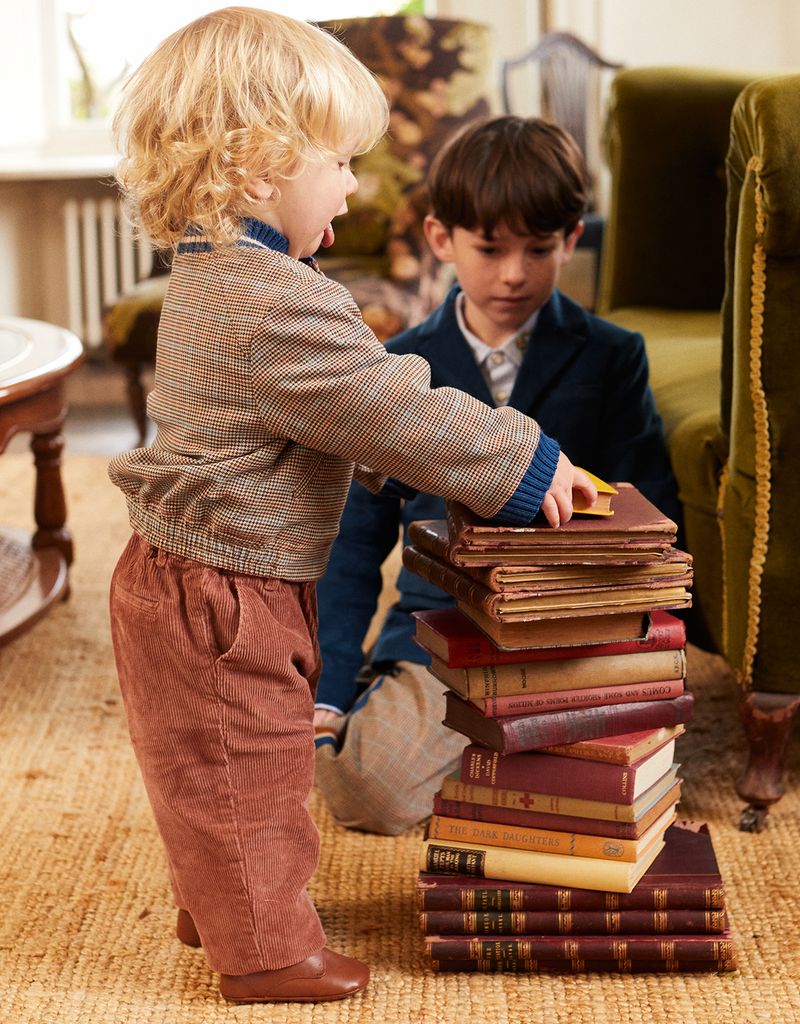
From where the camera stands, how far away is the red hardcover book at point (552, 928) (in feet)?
3.05

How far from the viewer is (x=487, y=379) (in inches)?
53.4

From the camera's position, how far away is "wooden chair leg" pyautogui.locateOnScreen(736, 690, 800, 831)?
118 centimetres

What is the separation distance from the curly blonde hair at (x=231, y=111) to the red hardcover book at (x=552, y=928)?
624mm

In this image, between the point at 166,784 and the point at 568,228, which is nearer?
the point at 166,784

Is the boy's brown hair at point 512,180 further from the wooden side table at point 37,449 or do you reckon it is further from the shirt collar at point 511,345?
the wooden side table at point 37,449

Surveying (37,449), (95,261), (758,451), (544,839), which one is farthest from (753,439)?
(95,261)

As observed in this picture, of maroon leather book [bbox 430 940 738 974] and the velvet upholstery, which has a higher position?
the velvet upholstery

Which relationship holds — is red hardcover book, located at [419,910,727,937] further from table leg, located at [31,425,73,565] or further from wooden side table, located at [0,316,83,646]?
table leg, located at [31,425,73,565]

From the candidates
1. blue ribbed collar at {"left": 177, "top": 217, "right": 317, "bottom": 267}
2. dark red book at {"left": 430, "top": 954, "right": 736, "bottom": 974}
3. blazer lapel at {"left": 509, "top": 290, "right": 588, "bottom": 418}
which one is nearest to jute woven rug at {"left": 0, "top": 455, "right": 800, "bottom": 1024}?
dark red book at {"left": 430, "top": 954, "right": 736, "bottom": 974}

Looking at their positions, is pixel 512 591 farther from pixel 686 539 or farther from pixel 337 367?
pixel 686 539

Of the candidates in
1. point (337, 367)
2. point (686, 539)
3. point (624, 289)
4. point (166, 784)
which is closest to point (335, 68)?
point (337, 367)

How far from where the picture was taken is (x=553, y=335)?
132cm

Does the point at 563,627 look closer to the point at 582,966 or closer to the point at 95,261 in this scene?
the point at 582,966

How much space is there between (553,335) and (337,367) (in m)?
0.56
